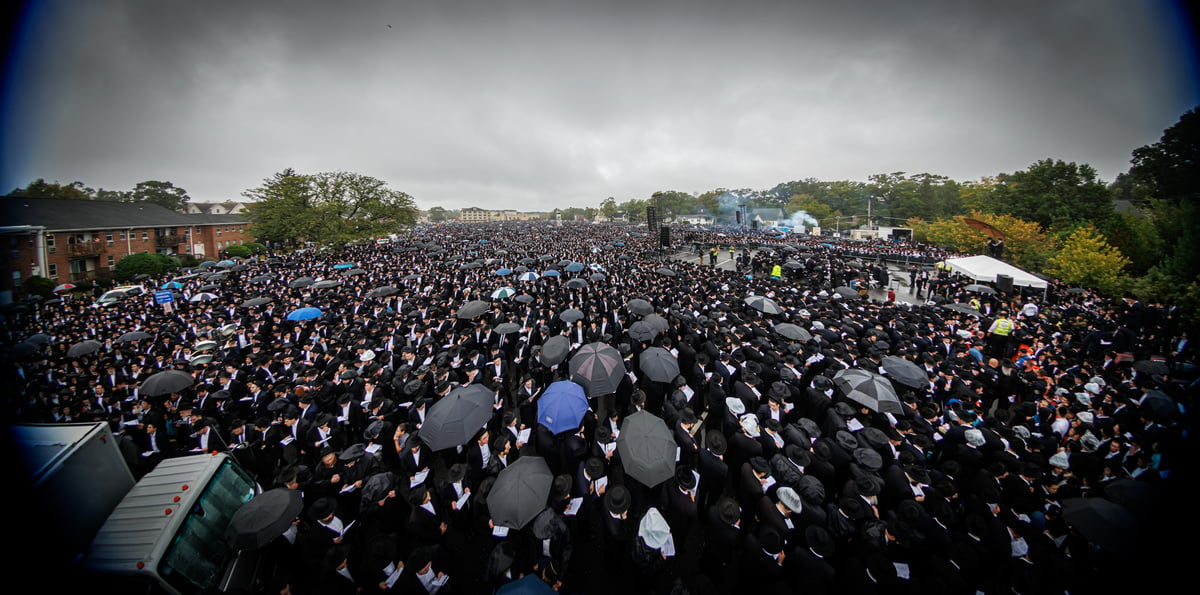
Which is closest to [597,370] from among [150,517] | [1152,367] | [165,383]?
[150,517]

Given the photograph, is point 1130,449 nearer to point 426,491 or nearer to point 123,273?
point 426,491

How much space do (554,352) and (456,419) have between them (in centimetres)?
257

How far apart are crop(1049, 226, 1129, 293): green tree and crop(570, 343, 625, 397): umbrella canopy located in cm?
2227

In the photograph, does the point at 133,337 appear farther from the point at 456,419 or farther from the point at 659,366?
the point at 659,366

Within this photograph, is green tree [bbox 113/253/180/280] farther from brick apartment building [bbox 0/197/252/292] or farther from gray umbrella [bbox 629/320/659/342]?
gray umbrella [bbox 629/320/659/342]

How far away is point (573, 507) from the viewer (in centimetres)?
371

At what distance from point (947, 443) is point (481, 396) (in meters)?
6.10

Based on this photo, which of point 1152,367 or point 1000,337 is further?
point 1000,337

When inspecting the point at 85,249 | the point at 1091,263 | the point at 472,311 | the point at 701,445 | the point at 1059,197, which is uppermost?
the point at 1059,197

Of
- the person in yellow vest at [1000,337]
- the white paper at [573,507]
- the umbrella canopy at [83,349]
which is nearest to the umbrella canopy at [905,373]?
the person in yellow vest at [1000,337]

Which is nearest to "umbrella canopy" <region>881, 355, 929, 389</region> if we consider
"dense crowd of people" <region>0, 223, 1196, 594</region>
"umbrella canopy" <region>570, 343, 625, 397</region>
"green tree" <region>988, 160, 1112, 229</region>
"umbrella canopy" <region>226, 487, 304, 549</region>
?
"dense crowd of people" <region>0, 223, 1196, 594</region>

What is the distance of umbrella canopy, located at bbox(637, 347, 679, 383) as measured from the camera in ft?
18.6

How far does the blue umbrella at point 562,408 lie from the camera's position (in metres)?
4.48

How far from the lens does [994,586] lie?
98.3 inches
